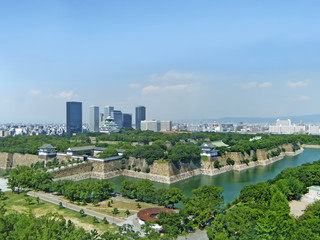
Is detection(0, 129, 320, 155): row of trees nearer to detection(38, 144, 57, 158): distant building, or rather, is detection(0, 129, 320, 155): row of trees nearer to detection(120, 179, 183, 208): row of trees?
detection(38, 144, 57, 158): distant building

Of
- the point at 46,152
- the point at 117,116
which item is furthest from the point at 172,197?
the point at 117,116

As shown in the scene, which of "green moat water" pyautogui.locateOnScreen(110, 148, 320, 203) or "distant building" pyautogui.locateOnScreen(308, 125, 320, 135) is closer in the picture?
"green moat water" pyautogui.locateOnScreen(110, 148, 320, 203)

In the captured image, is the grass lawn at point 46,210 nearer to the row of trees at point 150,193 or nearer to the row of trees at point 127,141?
the row of trees at point 150,193

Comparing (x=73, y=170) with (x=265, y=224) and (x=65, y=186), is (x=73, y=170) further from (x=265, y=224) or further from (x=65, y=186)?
(x=265, y=224)

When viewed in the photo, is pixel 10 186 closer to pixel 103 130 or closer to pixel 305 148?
pixel 103 130

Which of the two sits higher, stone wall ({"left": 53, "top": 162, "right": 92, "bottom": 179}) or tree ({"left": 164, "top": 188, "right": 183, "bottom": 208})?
tree ({"left": 164, "top": 188, "right": 183, "bottom": 208})

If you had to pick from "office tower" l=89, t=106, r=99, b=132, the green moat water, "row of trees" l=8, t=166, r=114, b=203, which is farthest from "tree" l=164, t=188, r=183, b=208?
"office tower" l=89, t=106, r=99, b=132
